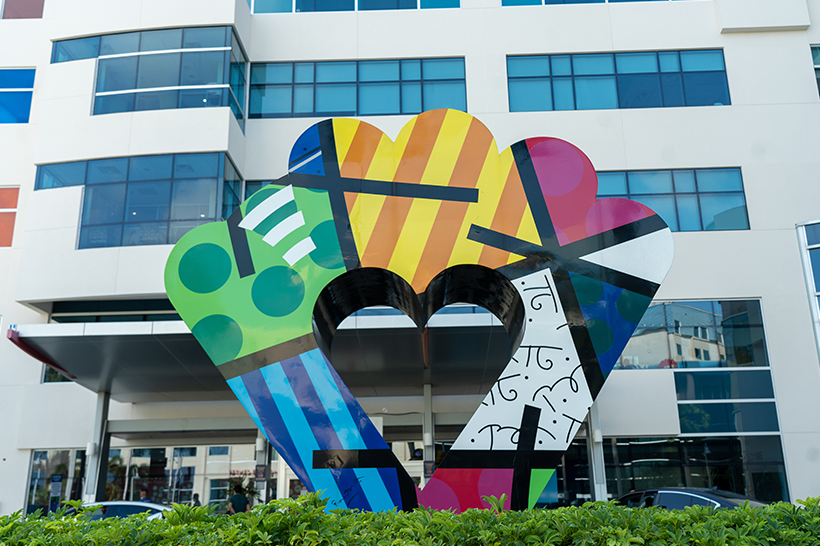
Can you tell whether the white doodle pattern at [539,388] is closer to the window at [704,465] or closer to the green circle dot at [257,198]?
the green circle dot at [257,198]

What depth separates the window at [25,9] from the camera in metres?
21.8

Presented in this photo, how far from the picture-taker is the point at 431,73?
20.7 metres

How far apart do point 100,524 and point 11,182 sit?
19.9 metres

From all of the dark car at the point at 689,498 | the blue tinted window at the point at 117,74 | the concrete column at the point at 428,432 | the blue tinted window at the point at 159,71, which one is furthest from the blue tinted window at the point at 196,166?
the dark car at the point at 689,498

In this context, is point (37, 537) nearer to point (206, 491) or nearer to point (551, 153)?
point (551, 153)

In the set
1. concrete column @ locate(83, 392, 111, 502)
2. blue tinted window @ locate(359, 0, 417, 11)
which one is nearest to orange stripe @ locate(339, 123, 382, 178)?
concrete column @ locate(83, 392, 111, 502)

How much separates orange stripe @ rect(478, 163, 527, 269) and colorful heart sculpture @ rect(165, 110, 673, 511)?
17 millimetres

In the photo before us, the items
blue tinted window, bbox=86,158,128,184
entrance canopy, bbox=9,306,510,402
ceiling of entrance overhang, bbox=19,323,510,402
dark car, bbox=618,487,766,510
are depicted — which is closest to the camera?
dark car, bbox=618,487,766,510

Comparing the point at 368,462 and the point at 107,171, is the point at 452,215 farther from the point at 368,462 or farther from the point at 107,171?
the point at 107,171

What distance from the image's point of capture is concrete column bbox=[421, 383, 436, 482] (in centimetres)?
1798

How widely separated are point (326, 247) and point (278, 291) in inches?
30.4

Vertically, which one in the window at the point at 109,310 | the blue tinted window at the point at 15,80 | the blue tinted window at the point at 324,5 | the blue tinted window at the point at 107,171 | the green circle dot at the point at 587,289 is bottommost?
the green circle dot at the point at 587,289

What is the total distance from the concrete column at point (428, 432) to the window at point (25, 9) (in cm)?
1782

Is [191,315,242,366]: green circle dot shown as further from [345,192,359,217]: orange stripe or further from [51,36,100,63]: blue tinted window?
[51,36,100,63]: blue tinted window
